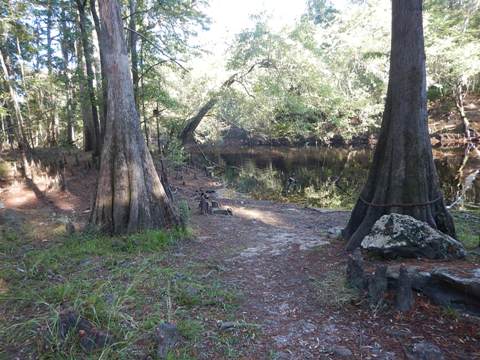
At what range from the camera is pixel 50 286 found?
3.97 meters

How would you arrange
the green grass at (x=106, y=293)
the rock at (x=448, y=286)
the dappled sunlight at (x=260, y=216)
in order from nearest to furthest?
the green grass at (x=106, y=293), the rock at (x=448, y=286), the dappled sunlight at (x=260, y=216)

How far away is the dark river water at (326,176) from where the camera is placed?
1434cm

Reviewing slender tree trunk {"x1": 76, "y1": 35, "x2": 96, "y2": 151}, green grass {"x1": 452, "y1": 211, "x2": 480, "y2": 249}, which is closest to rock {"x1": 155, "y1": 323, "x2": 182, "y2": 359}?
green grass {"x1": 452, "y1": 211, "x2": 480, "y2": 249}

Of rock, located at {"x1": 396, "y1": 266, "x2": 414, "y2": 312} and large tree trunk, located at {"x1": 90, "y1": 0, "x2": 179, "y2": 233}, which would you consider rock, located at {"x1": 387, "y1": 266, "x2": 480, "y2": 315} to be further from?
large tree trunk, located at {"x1": 90, "y1": 0, "x2": 179, "y2": 233}

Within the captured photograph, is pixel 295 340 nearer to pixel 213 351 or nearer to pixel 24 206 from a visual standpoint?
pixel 213 351

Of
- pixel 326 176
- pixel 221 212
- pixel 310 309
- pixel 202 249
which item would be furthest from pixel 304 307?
pixel 326 176

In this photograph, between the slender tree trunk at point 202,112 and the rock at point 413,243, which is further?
the slender tree trunk at point 202,112

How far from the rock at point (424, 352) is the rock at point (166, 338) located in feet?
6.33

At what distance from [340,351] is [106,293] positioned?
97.8 inches

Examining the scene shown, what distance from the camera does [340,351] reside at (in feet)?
9.45

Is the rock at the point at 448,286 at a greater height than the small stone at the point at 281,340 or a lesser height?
greater

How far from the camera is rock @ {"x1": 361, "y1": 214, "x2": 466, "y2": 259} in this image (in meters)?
4.30

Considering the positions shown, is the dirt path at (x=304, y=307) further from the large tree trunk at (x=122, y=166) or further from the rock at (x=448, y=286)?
the large tree trunk at (x=122, y=166)

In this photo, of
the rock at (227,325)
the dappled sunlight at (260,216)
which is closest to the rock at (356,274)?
the rock at (227,325)
